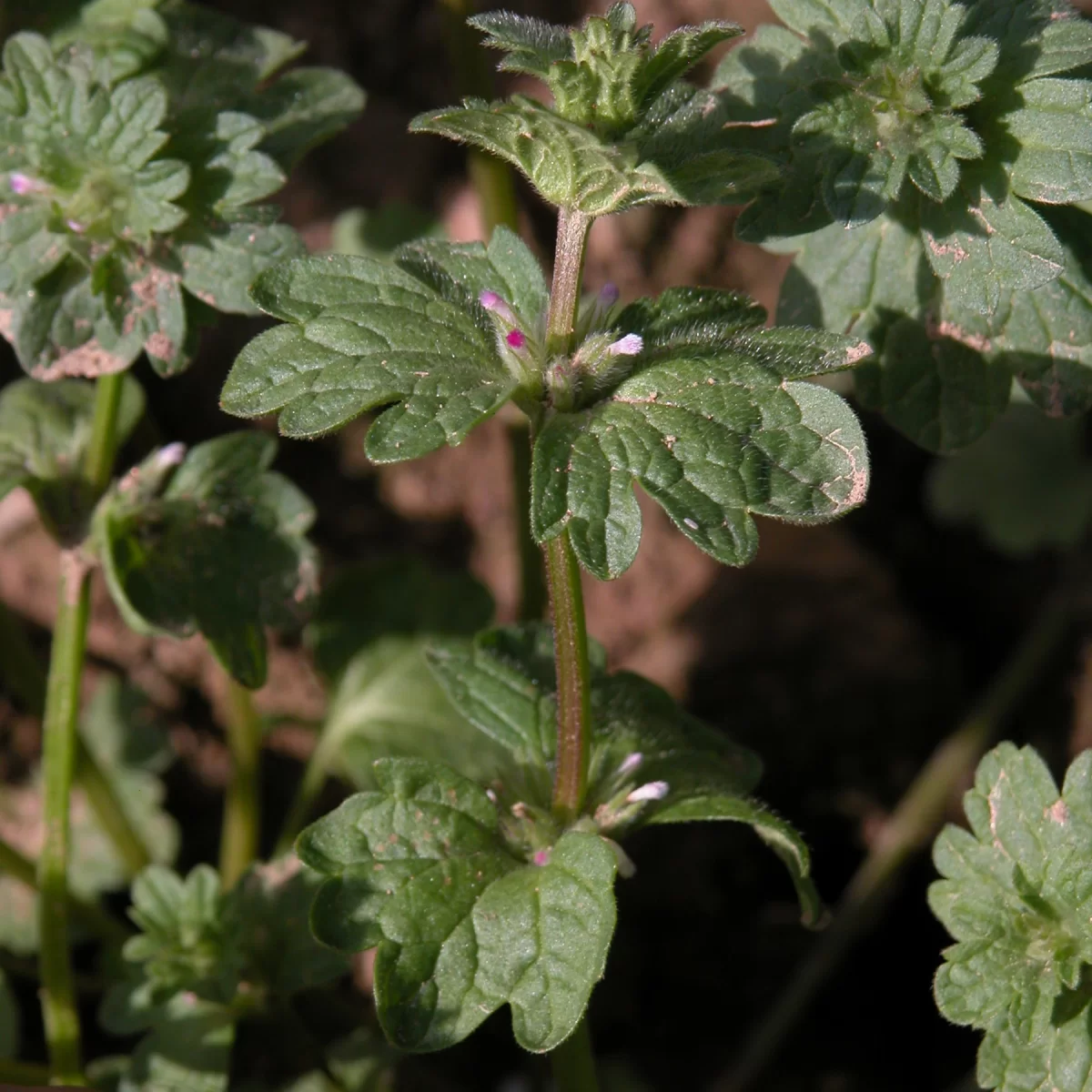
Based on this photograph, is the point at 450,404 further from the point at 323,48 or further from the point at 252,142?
Result: the point at 323,48

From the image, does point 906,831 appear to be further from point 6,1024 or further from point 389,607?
point 6,1024

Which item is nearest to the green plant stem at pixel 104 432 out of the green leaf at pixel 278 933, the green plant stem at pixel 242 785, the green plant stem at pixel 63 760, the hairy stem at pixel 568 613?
the green plant stem at pixel 63 760

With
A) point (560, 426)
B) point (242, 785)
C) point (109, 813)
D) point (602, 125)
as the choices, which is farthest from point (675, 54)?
point (109, 813)

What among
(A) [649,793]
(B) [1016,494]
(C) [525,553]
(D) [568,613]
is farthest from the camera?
(B) [1016,494]

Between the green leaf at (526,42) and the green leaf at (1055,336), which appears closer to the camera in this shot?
the green leaf at (526,42)

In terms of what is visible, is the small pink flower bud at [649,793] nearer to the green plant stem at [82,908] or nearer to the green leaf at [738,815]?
the green leaf at [738,815]

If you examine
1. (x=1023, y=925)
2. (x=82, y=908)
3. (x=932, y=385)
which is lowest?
(x=82, y=908)

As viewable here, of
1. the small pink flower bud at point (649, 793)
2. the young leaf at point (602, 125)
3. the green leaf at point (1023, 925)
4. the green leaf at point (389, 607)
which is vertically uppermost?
the young leaf at point (602, 125)
